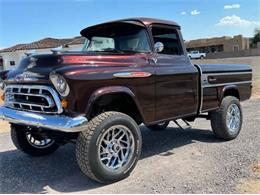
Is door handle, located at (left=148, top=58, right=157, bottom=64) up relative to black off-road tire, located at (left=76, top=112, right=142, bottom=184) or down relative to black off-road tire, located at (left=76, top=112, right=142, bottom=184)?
up

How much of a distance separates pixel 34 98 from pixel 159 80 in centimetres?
187

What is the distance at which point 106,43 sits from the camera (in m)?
6.28

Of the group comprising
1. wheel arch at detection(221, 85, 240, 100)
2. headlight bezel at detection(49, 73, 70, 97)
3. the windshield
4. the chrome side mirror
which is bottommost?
wheel arch at detection(221, 85, 240, 100)

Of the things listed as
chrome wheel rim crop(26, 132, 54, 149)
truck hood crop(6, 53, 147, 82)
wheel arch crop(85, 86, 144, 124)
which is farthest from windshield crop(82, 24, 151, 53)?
chrome wheel rim crop(26, 132, 54, 149)

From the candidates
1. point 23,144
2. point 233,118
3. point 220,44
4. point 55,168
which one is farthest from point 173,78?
point 220,44

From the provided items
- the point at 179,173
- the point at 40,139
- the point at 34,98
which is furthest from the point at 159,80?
the point at 40,139

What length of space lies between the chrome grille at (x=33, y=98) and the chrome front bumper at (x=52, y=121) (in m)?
0.10

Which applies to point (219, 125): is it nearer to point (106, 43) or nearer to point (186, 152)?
point (186, 152)

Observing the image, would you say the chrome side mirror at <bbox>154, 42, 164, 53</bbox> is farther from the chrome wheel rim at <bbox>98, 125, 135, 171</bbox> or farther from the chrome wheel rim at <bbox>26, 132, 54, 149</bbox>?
the chrome wheel rim at <bbox>26, 132, 54, 149</bbox>

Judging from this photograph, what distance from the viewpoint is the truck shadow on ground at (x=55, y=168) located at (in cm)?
470

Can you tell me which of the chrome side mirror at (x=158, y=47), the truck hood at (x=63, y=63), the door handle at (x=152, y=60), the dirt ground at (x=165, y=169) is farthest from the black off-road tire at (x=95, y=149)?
the chrome side mirror at (x=158, y=47)

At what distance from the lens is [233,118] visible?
732 centimetres

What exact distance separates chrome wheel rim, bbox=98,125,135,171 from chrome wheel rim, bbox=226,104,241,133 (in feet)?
9.29

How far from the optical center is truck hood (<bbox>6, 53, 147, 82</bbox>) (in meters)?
4.66
